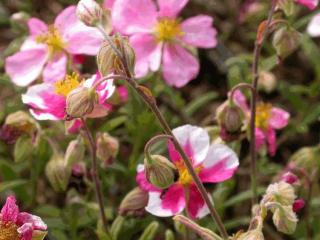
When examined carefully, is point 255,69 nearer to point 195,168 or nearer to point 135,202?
point 195,168

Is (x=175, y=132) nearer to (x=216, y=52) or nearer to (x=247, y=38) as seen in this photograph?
(x=216, y=52)

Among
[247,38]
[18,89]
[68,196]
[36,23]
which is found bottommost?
[247,38]

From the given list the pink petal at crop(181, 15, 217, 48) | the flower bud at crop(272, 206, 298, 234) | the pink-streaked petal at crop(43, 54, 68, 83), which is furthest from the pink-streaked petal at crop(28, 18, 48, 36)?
the flower bud at crop(272, 206, 298, 234)

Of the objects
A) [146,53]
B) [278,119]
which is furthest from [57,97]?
[278,119]

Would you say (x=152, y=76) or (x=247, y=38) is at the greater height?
(x=152, y=76)

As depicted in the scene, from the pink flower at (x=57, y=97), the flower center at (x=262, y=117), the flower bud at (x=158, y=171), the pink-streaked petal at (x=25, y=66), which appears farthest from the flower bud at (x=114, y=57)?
the flower center at (x=262, y=117)

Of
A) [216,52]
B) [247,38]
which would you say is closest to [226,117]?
[216,52]

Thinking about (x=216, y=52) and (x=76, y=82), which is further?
A: (x=216, y=52)
